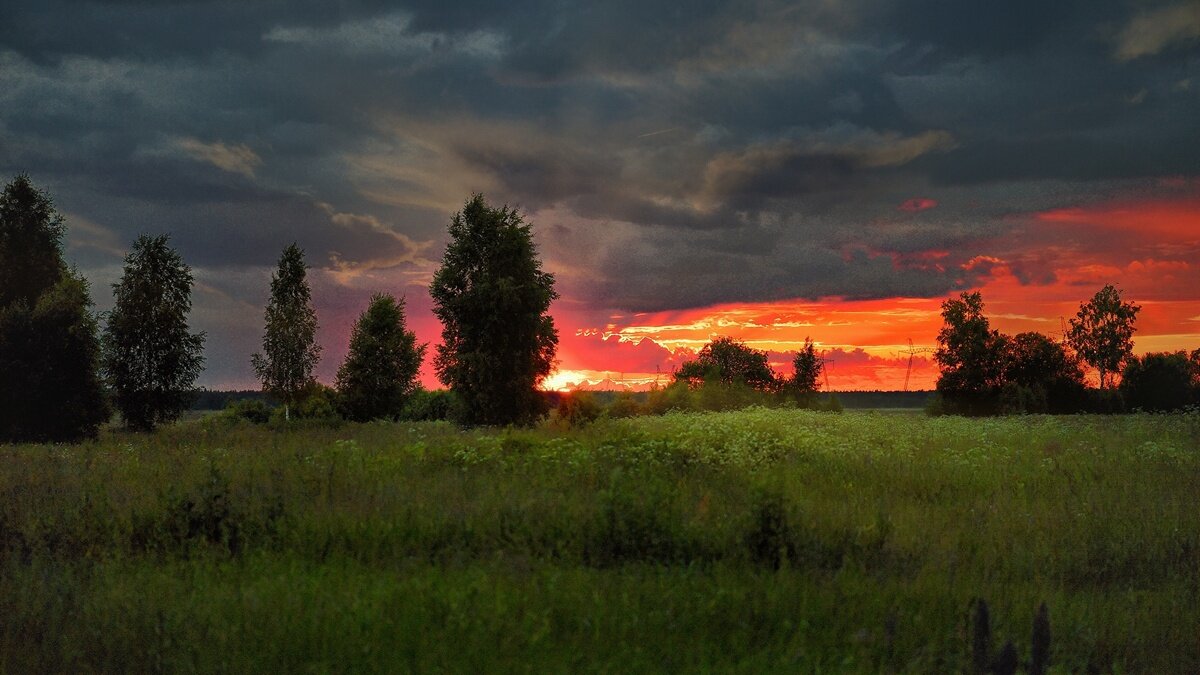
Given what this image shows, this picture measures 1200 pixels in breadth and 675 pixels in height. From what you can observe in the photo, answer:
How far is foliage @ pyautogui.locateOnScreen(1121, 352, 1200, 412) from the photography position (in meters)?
76.4

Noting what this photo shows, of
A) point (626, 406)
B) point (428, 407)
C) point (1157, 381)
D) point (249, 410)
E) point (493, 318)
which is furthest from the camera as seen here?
point (1157, 381)

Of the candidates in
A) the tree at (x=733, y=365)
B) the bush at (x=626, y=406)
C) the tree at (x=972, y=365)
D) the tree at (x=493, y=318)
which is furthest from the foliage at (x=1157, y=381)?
the tree at (x=493, y=318)

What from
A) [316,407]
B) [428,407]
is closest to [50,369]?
[316,407]

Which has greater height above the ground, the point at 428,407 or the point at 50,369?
the point at 50,369

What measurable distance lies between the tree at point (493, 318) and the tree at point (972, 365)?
42.4 metres

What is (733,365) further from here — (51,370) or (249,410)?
(51,370)

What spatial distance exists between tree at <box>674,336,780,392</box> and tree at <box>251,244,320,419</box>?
111ft

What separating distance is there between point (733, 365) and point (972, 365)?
2151cm

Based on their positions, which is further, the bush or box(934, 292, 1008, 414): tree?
box(934, 292, 1008, 414): tree

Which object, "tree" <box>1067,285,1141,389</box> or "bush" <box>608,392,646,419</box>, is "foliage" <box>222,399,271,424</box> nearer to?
"bush" <box>608,392,646,419</box>

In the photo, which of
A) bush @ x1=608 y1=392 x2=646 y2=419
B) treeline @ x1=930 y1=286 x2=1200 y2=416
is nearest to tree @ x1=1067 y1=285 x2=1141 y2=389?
treeline @ x1=930 y1=286 x2=1200 y2=416

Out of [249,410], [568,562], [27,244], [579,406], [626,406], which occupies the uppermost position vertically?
[27,244]

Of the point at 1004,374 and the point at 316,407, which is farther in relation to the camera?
the point at 1004,374

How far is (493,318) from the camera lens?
3919 cm
